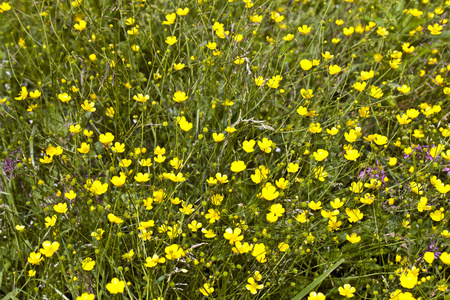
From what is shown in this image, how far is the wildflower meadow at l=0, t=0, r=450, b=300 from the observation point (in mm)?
1838

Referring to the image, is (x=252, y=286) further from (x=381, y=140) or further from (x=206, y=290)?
(x=381, y=140)

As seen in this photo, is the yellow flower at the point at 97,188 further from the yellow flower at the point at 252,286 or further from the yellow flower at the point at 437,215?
the yellow flower at the point at 437,215

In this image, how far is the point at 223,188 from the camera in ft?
7.06

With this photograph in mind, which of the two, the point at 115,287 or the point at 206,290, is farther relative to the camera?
the point at 206,290

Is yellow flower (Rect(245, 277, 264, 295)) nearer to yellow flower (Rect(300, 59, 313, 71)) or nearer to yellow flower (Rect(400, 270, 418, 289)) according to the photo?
yellow flower (Rect(400, 270, 418, 289))

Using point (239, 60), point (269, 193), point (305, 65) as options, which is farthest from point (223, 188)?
point (305, 65)

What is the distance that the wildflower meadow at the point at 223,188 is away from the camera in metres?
1.84

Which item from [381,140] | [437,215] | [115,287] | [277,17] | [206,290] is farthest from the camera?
[277,17]

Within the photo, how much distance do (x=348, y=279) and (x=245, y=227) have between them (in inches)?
24.7

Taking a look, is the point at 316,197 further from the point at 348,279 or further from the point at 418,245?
the point at 418,245

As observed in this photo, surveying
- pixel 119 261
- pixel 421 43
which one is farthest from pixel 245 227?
pixel 421 43

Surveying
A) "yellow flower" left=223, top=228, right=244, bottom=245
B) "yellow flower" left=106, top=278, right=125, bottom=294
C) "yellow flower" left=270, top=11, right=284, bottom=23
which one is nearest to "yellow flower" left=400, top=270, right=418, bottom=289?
"yellow flower" left=223, top=228, right=244, bottom=245

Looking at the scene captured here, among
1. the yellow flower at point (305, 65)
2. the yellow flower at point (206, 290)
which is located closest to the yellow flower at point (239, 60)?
the yellow flower at point (305, 65)

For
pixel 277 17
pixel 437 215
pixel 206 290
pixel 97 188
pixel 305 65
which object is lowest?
pixel 206 290
